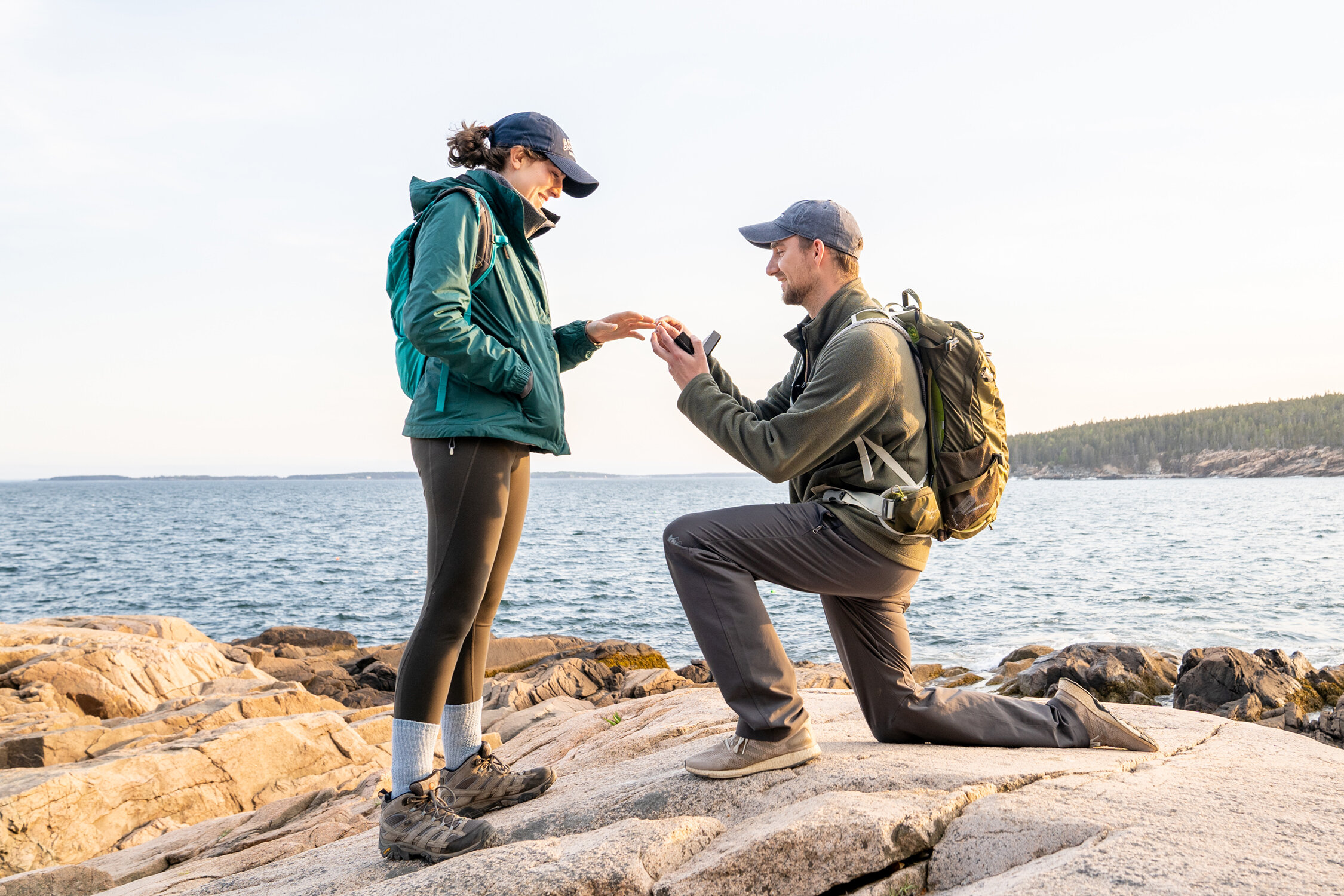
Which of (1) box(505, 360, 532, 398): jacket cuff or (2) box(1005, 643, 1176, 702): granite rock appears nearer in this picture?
(1) box(505, 360, 532, 398): jacket cuff

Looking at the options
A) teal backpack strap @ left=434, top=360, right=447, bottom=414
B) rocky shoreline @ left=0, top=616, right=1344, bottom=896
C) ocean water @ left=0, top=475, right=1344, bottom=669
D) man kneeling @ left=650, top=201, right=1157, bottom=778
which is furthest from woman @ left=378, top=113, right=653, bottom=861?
ocean water @ left=0, top=475, right=1344, bottom=669

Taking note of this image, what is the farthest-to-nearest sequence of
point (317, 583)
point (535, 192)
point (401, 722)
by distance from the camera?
point (317, 583)
point (535, 192)
point (401, 722)

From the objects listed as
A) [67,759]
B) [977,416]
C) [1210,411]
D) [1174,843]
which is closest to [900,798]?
[1174,843]

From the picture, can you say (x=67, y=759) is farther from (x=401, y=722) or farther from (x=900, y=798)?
(x=900, y=798)

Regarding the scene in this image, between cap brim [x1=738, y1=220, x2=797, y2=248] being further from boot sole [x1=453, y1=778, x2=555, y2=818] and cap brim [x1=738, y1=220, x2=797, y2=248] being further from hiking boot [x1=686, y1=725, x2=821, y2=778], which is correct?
boot sole [x1=453, y1=778, x2=555, y2=818]

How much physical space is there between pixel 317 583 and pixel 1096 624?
26.2 metres

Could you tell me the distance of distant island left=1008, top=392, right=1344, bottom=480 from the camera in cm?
11788

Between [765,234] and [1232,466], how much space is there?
145158 mm

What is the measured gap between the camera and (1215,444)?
413 ft

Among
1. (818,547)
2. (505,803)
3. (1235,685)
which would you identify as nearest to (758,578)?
(818,547)

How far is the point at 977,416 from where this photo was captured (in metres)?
3.78

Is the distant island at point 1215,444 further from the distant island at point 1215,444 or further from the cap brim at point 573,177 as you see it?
the cap brim at point 573,177

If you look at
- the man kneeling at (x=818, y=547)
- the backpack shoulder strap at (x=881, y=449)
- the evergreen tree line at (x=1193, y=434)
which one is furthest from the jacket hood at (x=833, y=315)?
the evergreen tree line at (x=1193, y=434)

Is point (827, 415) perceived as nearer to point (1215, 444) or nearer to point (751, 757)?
point (751, 757)
